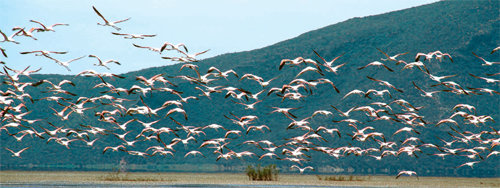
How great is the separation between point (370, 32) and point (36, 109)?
277ft

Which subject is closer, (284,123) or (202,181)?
(202,181)

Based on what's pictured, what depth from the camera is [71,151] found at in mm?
134125

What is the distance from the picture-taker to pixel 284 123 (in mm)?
131750

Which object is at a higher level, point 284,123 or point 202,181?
point 284,123

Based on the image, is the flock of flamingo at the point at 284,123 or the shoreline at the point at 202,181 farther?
the shoreline at the point at 202,181

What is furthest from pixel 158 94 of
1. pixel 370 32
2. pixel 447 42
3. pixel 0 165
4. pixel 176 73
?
pixel 447 42

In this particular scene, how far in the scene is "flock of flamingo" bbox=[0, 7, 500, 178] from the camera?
37156 mm

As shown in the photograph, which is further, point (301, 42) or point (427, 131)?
point (301, 42)

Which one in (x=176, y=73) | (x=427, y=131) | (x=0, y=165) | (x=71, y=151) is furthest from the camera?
(x=176, y=73)

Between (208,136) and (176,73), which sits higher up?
(176,73)

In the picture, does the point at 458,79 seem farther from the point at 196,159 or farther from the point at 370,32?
the point at 196,159

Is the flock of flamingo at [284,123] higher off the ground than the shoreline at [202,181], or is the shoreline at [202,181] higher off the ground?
the flock of flamingo at [284,123]

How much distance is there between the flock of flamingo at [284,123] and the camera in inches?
1463

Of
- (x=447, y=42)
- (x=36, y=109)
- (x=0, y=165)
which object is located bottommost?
(x=0, y=165)
